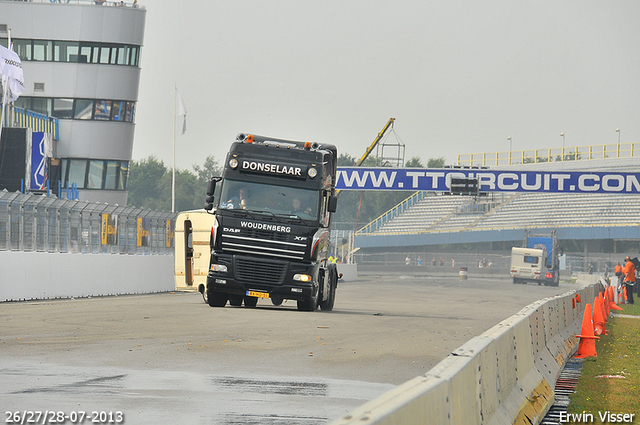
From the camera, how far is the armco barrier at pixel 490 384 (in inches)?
149


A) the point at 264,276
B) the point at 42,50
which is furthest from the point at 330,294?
the point at 42,50

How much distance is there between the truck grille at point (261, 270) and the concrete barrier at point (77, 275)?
22.8 ft

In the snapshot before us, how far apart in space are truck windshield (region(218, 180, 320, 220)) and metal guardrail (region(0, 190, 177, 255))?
714 cm

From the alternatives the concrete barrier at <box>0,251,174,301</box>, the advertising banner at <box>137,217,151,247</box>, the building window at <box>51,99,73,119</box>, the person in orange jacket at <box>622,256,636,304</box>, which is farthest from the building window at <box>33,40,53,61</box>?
the person in orange jacket at <box>622,256,636,304</box>

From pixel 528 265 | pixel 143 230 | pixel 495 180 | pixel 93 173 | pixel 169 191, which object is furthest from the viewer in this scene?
pixel 169 191

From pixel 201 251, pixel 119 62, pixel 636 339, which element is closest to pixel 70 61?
pixel 119 62

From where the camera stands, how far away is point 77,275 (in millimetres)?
26578

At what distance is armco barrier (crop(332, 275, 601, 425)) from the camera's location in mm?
3779

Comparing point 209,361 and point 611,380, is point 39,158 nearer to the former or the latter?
point 209,361

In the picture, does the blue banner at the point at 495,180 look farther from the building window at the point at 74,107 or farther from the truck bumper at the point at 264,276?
the truck bumper at the point at 264,276

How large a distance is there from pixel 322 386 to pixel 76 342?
16.4ft

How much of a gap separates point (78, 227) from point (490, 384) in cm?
2247

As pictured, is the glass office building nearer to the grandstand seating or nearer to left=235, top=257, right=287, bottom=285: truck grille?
left=235, top=257, right=287, bottom=285: truck grille

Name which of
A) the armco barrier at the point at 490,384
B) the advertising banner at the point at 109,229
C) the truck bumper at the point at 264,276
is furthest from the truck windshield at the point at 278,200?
the advertising banner at the point at 109,229
